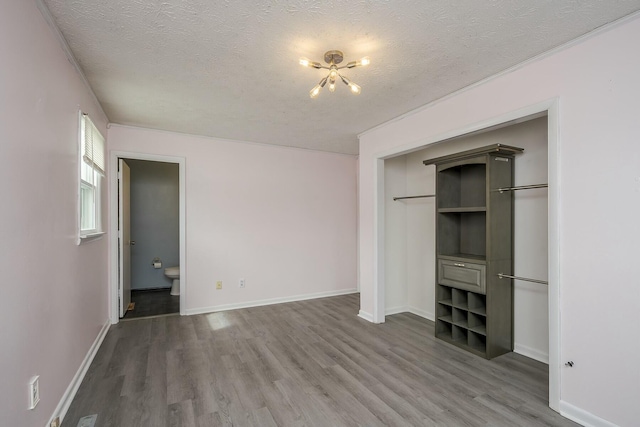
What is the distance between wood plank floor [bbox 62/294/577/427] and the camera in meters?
2.09

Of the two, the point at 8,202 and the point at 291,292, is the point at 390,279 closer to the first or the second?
the point at 291,292

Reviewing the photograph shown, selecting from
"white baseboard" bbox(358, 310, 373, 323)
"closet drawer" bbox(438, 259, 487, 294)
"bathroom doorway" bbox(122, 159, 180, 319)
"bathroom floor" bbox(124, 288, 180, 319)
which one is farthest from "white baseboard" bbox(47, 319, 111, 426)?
"closet drawer" bbox(438, 259, 487, 294)

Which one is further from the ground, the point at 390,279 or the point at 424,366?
the point at 390,279

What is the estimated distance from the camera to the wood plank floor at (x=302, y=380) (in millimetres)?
2090

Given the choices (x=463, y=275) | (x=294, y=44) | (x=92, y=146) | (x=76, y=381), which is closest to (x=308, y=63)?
(x=294, y=44)

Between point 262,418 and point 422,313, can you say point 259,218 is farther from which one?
point 262,418

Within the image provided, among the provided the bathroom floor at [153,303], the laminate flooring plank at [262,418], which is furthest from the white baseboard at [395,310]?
the bathroom floor at [153,303]

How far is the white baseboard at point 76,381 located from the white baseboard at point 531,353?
369 centimetres

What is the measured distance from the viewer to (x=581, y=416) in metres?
2.01

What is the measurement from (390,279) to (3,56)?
4088 mm

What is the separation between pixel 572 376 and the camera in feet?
6.84

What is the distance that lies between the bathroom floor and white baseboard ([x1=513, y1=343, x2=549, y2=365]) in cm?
417

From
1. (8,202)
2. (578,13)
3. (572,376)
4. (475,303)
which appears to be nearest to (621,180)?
(578,13)

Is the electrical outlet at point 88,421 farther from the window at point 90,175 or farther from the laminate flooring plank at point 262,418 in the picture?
the window at point 90,175
